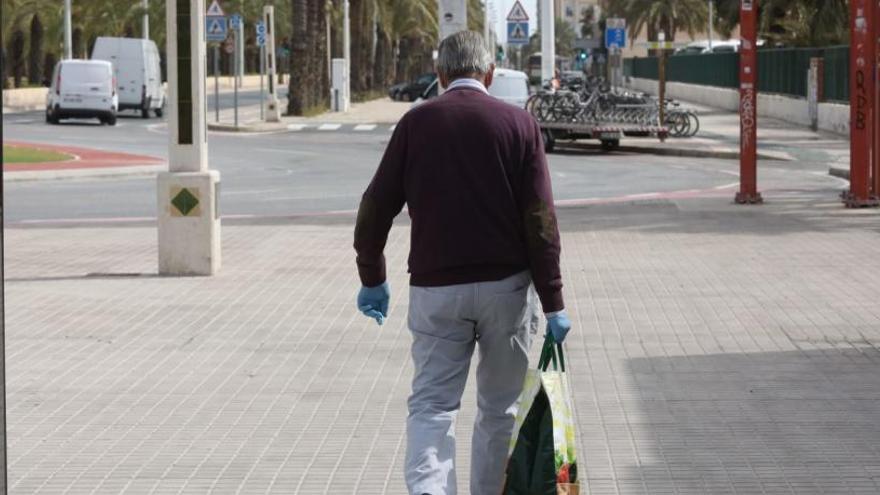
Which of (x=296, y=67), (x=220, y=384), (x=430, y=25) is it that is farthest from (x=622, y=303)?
(x=430, y=25)

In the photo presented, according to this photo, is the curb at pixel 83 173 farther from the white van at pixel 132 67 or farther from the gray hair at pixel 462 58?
the white van at pixel 132 67

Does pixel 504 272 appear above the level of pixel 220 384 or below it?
above

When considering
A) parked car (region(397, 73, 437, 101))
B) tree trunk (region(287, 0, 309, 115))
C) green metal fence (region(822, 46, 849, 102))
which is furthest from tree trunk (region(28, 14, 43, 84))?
green metal fence (region(822, 46, 849, 102))

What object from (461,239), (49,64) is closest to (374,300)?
(461,239)

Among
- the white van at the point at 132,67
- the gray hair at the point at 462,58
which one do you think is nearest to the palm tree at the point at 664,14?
the white van at the point at 132,67

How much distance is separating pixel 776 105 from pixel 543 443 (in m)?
49.6

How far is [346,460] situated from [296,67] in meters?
49.9

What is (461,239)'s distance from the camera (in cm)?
609

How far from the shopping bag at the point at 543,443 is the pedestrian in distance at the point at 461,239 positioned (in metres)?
0.25

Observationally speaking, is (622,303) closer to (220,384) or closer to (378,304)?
(220,384)

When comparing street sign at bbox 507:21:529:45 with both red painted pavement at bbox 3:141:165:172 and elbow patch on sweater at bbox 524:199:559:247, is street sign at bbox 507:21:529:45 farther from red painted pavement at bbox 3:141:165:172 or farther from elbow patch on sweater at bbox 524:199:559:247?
elbow patch on sweater at bbox 524:199:559:247

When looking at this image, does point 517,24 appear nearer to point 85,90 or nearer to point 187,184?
point 85,90

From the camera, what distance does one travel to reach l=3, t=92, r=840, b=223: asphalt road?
23.7 m

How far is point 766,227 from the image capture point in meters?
19.4
